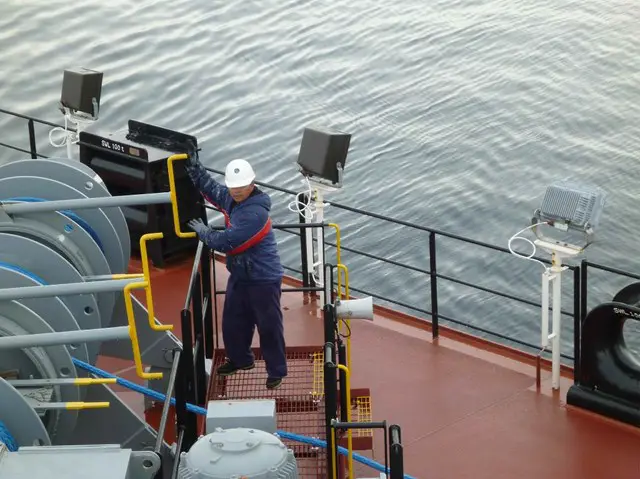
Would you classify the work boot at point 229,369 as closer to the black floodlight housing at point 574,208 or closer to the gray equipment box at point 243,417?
the gray equipment box at point 243,417

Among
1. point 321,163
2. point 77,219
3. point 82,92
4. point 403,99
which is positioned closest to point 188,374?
point 77,219

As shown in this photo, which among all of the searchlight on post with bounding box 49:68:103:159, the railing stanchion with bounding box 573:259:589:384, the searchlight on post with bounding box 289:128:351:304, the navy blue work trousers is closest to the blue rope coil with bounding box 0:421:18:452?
the navy blue work trousers

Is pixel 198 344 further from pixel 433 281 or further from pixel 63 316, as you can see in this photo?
pixel 433 281

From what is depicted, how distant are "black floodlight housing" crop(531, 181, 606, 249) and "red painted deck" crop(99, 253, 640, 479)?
55.2 inches

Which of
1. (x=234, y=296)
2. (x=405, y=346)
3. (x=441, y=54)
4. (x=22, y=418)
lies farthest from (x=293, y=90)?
(x=22, y=418)

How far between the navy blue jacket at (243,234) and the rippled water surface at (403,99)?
10.8 metres

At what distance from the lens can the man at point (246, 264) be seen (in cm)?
765

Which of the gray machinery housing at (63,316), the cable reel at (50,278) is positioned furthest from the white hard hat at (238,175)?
the cable reel at (50,278)

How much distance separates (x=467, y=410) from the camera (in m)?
9.12

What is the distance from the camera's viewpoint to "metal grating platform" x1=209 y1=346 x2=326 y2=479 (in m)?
7.49

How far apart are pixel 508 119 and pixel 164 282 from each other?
14.1 m

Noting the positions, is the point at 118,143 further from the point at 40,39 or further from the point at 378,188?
the point at 40,39

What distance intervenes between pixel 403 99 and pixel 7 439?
1932 centimetres

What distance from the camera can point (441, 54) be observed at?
86.7 feet
